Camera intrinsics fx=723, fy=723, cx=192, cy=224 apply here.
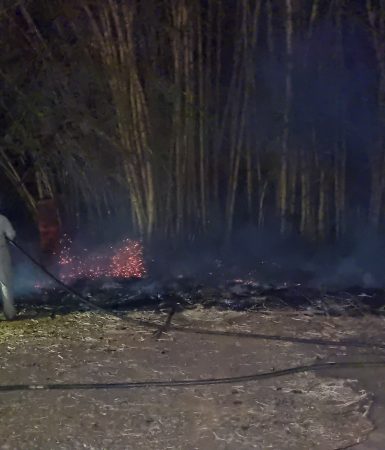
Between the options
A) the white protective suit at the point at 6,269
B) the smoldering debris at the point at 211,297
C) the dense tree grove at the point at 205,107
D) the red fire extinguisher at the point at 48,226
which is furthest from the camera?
the red fire extinguisher at the point at 48,226

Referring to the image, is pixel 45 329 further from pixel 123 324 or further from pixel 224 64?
pixel 224 64

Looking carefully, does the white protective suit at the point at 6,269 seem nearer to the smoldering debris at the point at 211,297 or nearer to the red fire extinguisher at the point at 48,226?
the smoldering debris at the point at 211,297

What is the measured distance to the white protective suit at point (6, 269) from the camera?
17.3 feet

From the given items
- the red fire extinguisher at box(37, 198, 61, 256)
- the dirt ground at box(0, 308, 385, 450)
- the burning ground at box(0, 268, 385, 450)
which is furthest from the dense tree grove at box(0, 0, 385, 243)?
the dirt ground at box(0, 308, 385, 450)

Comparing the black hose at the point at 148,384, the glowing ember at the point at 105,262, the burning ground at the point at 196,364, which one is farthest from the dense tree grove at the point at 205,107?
the black hose at the point at 148,384

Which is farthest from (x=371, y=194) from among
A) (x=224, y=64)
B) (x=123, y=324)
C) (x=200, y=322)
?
(x=123, y=324)

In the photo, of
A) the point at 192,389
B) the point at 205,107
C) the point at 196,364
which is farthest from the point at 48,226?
the point at 192,389

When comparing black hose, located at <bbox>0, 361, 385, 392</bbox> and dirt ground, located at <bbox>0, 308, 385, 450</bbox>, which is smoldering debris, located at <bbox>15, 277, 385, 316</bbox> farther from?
black hose, located at <bbox>0, 361, 385, 392</bbox>

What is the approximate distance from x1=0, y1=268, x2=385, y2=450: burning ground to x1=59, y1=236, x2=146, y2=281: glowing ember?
11.4 inches

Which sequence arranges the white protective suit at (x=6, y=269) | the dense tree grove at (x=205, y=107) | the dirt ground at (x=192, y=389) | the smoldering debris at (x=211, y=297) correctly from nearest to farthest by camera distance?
1. the dirt ground at (x=192, y=389)
2. the white protective suit at (x=6, y=269)
3. the smoldering debris at (x=211, y=297)
4. the dense tree grove at (x=205, y=107)

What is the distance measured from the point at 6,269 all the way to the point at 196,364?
1714 millimetres

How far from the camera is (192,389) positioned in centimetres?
427

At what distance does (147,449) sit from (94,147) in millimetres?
3870

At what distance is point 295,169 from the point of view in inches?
263
